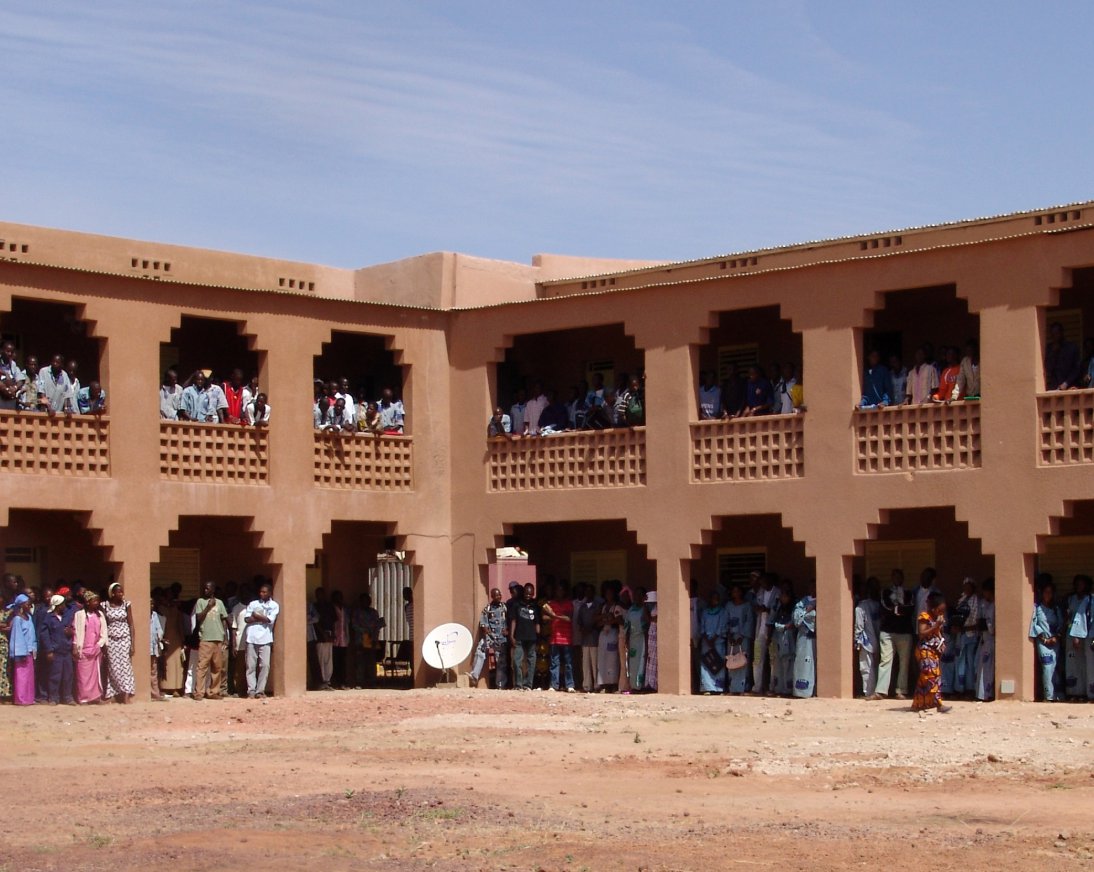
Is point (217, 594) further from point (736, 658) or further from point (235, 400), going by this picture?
point (736, 658)

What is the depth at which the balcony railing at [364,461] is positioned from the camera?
2416 centimetres

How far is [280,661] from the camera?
77.2 ft

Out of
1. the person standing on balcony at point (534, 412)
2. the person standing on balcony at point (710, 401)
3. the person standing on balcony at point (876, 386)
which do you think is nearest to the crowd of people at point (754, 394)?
the person standing on balcony at point (710, 401)

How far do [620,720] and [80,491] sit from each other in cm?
688

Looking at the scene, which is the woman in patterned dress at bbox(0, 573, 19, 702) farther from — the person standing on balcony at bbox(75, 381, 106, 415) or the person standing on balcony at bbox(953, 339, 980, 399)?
the person standing on balcony at bbox(953, 339, 980, 399)

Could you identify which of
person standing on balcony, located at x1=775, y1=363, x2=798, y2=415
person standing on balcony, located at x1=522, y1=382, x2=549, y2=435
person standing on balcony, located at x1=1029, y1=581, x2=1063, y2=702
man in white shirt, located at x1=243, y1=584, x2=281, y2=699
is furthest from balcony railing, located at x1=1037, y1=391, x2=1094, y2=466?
man in white shirt, located at x1=243, y1=584, x2=281, y2=699

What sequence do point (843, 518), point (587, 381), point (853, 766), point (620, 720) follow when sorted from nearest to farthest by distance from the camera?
point (853, 766) < point (620, 720) < point (843, 518) < point (587, 381)

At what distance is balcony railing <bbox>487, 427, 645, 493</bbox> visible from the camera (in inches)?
940

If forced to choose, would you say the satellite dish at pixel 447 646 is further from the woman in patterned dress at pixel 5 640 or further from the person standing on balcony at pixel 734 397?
the woman in patterned dress at pixel 5 640

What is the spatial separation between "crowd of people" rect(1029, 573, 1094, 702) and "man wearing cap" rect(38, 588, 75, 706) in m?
10.5

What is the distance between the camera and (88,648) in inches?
854

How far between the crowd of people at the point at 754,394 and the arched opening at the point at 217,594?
5702mm

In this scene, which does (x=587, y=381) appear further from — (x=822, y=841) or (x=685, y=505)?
(x=822, y=841)

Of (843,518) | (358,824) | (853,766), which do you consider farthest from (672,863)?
(843,518)
